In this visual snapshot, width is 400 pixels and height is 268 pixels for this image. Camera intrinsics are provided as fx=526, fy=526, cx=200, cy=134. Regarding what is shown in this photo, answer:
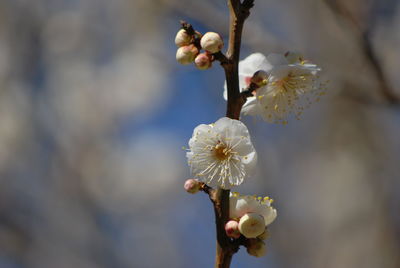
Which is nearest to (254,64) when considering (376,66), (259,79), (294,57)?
(294,57)

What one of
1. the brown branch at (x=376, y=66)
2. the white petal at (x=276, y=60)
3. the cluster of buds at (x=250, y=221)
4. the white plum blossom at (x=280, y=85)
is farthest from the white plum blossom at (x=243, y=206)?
the brown branch at (x=376, y=66)

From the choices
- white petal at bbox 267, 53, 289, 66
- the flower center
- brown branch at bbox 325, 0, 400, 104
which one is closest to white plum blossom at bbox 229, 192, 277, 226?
the flower center

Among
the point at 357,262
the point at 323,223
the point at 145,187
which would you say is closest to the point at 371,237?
the point at 357,262

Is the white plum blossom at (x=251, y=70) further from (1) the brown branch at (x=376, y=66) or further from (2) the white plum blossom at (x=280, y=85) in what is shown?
(1) the brown branch at (x=376, y=66)

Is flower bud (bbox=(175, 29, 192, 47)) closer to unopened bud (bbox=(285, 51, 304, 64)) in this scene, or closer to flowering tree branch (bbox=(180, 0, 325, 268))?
flowering tree branch (bbox=(180, 0, 325, 268))

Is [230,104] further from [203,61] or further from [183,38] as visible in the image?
[183,38]
